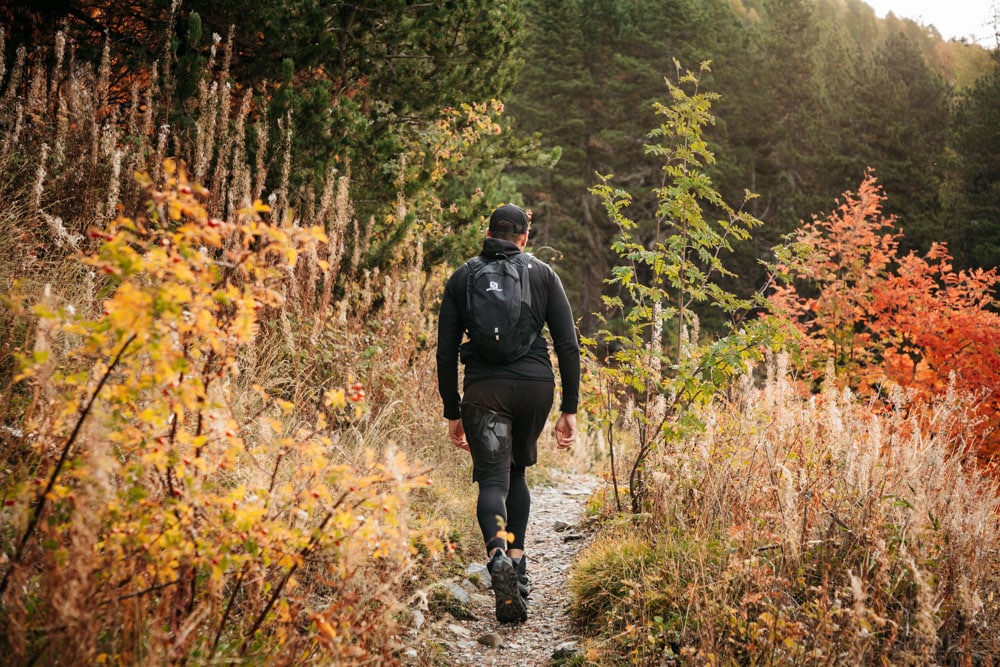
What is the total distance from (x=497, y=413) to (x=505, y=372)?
21 centimetres

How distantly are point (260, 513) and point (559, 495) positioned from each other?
17.2 ft

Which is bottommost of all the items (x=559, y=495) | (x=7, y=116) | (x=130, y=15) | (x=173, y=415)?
(x=559, y=495)

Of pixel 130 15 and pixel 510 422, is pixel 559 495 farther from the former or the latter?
pixel 130 15

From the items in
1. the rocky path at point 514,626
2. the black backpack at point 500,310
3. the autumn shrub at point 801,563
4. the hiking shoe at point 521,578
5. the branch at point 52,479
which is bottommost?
the rocky path at point 514,626

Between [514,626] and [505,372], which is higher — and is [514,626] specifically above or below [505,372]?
below

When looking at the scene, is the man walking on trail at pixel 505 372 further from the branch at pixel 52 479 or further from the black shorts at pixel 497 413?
the branch at pixel 52 479

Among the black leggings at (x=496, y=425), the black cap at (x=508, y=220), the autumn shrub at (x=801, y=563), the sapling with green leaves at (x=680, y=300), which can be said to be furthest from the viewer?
the sapling with green leaves at (x=680, y=300)

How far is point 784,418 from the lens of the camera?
382 cm

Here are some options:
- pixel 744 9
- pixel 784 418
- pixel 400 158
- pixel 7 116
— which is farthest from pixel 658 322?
pixel 744 9

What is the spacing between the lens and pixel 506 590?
10.9 ft

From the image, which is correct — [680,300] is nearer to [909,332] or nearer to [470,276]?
[470,276]

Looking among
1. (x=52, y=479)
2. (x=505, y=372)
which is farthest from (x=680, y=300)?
(x=52, y=479)

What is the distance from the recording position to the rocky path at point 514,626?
3033mm

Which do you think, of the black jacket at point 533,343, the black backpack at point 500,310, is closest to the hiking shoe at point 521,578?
the black jacket at point 533,343
